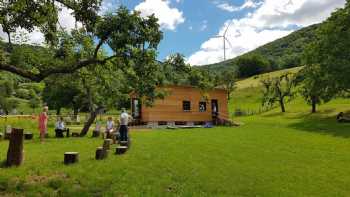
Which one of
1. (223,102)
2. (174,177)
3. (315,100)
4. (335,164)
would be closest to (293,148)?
(335,164)

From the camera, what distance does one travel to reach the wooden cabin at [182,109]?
38656mm

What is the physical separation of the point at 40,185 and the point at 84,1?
540 cm

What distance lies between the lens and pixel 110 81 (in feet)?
83.7

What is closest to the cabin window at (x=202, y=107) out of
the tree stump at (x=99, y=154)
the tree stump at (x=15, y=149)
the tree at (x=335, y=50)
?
the tree at (x=335, y=50)

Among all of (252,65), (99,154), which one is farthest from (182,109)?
(252,65)

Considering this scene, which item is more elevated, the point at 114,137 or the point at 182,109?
the point at 182,109

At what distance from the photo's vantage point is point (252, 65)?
125750mm

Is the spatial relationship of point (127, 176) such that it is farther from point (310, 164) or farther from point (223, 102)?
point (223, 102)

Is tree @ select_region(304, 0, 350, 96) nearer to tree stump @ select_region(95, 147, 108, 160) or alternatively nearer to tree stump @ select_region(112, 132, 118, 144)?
tree stump @ select_region(112, 132, 118, 144)

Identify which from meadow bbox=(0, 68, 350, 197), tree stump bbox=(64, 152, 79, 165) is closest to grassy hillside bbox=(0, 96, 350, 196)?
meadow bbox=(0, 68, 350, 197)

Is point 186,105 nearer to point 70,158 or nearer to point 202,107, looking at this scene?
point 202,107

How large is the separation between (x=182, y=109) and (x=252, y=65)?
89.9m

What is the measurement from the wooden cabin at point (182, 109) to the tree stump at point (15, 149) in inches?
1004

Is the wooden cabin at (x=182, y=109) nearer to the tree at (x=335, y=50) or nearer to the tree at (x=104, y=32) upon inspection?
the tree at (x=335, y=50)
